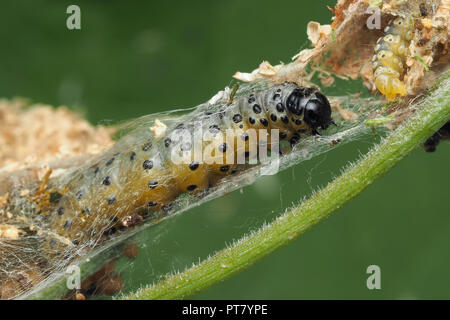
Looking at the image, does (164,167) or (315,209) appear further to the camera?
(164,167)

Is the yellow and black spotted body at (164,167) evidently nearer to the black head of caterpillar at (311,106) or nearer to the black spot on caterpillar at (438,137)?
the black head of caterpillar at (311,106)

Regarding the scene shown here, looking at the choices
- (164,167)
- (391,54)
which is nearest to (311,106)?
(391,54)

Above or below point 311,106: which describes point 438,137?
below

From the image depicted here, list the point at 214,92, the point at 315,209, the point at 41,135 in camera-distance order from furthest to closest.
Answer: the point at 214,92
the point at 41,135
the point at 315,209

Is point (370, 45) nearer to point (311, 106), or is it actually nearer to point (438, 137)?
point (311, 106)

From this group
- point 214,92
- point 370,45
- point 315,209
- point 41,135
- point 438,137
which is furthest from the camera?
point 214,92

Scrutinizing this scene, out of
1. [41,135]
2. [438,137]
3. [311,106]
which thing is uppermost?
[41,135]

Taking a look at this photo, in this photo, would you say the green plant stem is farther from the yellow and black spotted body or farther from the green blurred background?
the yellow and black spotted body

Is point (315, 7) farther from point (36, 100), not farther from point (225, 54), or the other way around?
point (36, 100)
